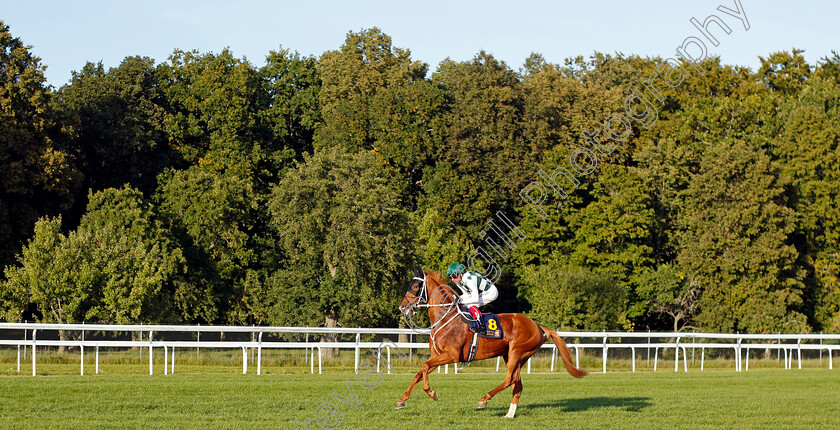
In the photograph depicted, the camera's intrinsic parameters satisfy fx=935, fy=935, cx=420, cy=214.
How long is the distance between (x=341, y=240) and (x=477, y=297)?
2646 centimetres

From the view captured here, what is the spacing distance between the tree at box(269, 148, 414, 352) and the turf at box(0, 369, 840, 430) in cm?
1955

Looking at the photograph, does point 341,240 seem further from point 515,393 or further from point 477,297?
point 515,393

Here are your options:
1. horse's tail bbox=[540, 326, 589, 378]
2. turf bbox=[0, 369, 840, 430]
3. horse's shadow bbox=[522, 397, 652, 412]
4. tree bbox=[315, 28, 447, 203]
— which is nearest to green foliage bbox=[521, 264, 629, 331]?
tree bbox=[315, 28, 447, 203]

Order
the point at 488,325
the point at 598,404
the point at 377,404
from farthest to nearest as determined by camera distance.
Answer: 1. the point at 598,404
2. the point at 377,404
3. the point at 488,325

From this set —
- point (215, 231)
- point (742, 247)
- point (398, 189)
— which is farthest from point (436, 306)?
point (398, 189)

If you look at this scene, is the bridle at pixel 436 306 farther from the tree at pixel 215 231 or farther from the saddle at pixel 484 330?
the tree at pixel 215 231

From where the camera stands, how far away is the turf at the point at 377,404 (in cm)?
1145

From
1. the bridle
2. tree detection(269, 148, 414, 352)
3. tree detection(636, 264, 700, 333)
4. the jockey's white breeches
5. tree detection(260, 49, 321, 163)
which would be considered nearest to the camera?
the bridle

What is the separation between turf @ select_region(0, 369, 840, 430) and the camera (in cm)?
1145

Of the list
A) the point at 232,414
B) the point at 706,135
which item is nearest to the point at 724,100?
the point at 706,135

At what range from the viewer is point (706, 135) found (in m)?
48.0

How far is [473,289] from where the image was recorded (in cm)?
1340

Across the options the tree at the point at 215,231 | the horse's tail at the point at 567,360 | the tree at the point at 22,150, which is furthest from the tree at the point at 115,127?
the horse's tail at the point at 567,360

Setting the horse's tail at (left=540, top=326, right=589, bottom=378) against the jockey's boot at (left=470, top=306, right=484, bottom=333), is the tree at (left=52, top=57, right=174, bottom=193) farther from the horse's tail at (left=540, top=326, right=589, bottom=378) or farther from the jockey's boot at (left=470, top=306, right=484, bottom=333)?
the horse's tail at (left=540, top=326, right=589, bottom=378)
